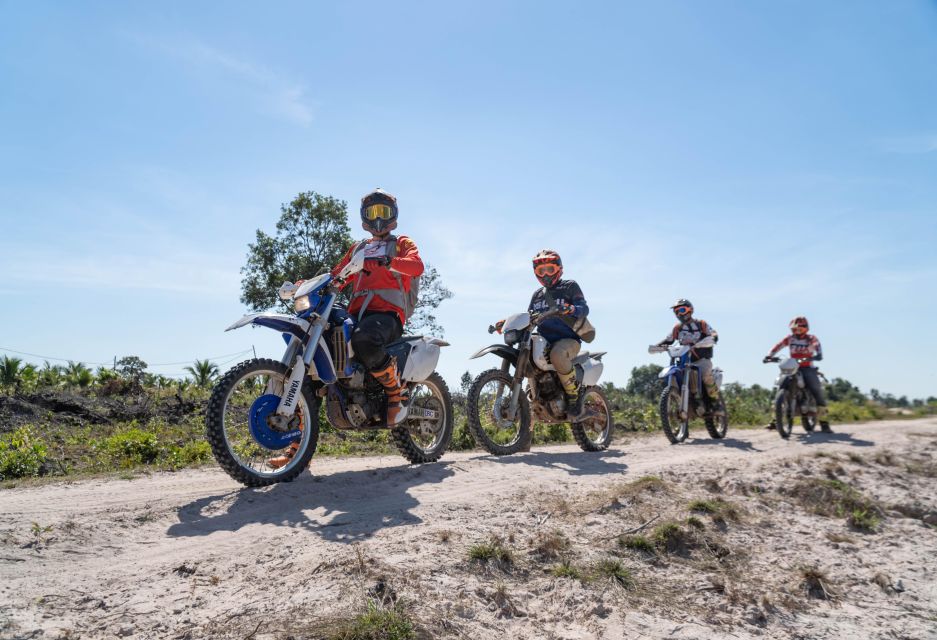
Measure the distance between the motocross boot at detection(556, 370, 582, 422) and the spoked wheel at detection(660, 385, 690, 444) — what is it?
2971 mm

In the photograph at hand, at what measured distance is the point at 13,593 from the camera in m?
3.07

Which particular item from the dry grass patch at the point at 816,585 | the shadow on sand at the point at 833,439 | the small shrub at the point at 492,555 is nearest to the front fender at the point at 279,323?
the small shrub at the point at 492,555

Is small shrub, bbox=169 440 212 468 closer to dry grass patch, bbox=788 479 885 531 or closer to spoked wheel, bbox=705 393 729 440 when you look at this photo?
dry grass patch, bbox=788 479 885 531

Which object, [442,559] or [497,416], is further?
[497,416]

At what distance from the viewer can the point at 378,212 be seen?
6.85 meters

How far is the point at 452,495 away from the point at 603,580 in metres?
1.67

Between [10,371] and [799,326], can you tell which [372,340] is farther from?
[10,371]

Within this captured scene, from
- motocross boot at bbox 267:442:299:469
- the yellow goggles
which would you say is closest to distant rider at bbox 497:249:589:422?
the yellow goggles

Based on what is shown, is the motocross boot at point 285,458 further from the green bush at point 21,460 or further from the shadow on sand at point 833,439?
the shadow on sand at point 833,439

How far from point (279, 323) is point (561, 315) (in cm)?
437

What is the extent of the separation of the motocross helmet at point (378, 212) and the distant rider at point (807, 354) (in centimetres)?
1038

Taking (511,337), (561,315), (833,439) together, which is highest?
(561,315)

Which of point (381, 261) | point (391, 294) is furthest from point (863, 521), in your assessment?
point (381, 261)

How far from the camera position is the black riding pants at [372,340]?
6.14m
